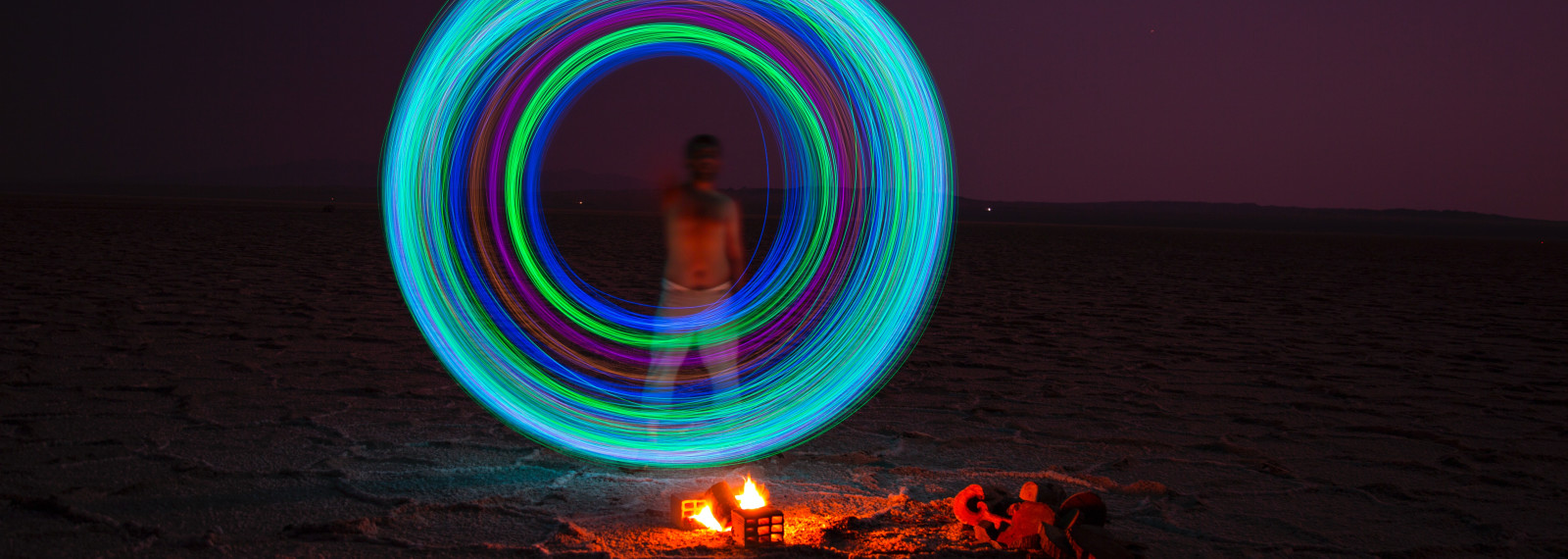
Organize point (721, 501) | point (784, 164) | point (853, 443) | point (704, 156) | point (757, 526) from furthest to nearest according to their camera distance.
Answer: point (784, 164) < point (853, 443) < point (704, 156) < point (721, 501) < point (757, 526)

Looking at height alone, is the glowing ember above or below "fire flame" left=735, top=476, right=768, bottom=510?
below

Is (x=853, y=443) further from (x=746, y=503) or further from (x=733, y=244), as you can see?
(x=746, y=503)

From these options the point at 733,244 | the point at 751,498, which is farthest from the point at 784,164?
the point at 751,498

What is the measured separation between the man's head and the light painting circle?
59cm

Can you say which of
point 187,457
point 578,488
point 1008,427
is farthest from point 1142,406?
point 187,457

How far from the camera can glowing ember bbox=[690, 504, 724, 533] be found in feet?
10.8

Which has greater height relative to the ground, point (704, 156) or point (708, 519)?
point (704, 156)

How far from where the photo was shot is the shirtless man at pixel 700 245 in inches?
163

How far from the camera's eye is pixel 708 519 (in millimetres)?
3324

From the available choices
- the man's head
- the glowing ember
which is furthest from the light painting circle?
the glowing ember

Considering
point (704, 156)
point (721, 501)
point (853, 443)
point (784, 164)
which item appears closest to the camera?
point (721, 501)

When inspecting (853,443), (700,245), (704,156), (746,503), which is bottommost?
(853,443)

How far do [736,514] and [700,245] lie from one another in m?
1.34

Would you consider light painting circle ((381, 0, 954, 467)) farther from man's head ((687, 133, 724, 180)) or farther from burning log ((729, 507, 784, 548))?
burning log ((729, 507, 784, 548))
